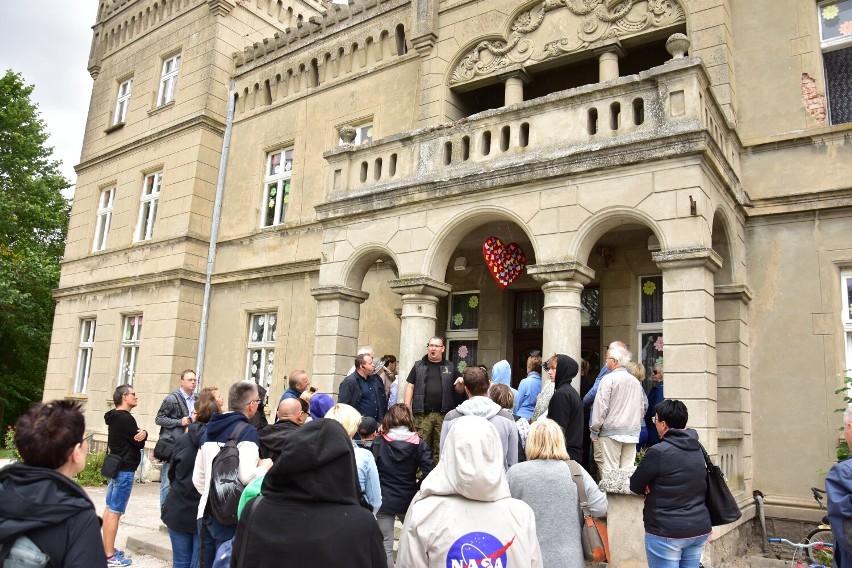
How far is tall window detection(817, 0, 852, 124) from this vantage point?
941cm

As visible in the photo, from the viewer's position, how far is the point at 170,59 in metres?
18.9

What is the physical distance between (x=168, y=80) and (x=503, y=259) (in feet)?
44.0

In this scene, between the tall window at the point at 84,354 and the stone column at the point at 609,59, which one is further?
the tall window at the point at 84,354

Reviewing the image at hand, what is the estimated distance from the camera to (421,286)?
9500mm

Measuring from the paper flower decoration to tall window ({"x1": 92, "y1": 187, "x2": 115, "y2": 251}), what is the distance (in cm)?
1804

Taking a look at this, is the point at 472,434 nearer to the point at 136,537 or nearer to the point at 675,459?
the point at 675,459

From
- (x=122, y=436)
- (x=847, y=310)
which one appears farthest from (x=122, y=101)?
(x=847, y=310)

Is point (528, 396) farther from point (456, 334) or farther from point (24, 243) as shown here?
point (24, 243)

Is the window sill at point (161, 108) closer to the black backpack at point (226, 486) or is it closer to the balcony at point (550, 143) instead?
the balcony at point (550, 143)

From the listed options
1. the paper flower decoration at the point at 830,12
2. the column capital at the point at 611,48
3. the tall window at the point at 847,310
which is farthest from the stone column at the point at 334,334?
the paper flower decoration at the point at 830,12

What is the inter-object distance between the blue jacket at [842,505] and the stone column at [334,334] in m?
7.71

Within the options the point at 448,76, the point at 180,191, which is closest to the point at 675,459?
the point at 448,76

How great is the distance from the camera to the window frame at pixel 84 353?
18.6 metres

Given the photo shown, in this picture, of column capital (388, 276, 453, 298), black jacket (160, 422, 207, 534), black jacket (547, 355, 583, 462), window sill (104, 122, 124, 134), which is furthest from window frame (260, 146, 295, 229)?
black jacket (160, 422, 207, 534)
